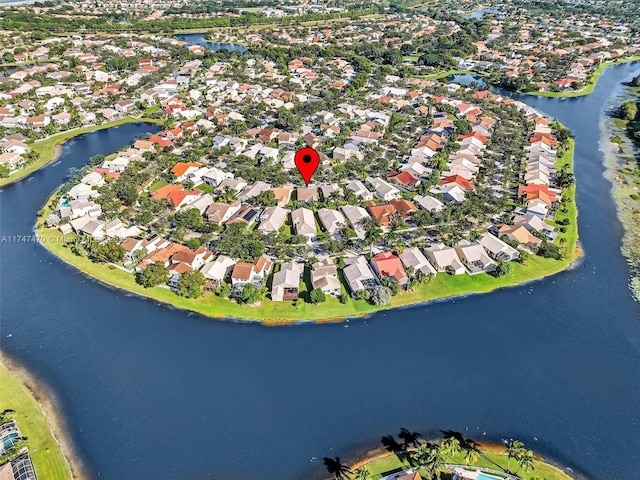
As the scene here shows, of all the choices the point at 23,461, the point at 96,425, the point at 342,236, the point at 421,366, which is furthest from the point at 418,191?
the point at 23,461

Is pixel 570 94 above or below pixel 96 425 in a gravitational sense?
above

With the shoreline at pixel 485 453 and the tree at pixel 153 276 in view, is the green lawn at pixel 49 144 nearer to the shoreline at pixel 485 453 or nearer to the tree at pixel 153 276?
the tree at pixel 153 276

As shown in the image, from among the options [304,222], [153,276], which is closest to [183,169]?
[304,222]

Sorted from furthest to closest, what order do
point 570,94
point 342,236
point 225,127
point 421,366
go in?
point 570,94, point 225,127, point 342,236, point 421,366

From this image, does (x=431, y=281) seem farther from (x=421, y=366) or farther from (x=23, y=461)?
(x=23, y=461)

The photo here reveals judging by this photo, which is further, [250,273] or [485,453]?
[250,273]

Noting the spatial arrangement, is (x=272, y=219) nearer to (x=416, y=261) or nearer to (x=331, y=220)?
(x=331, y=220)

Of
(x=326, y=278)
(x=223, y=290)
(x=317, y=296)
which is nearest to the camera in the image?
(x=317, y=296)
